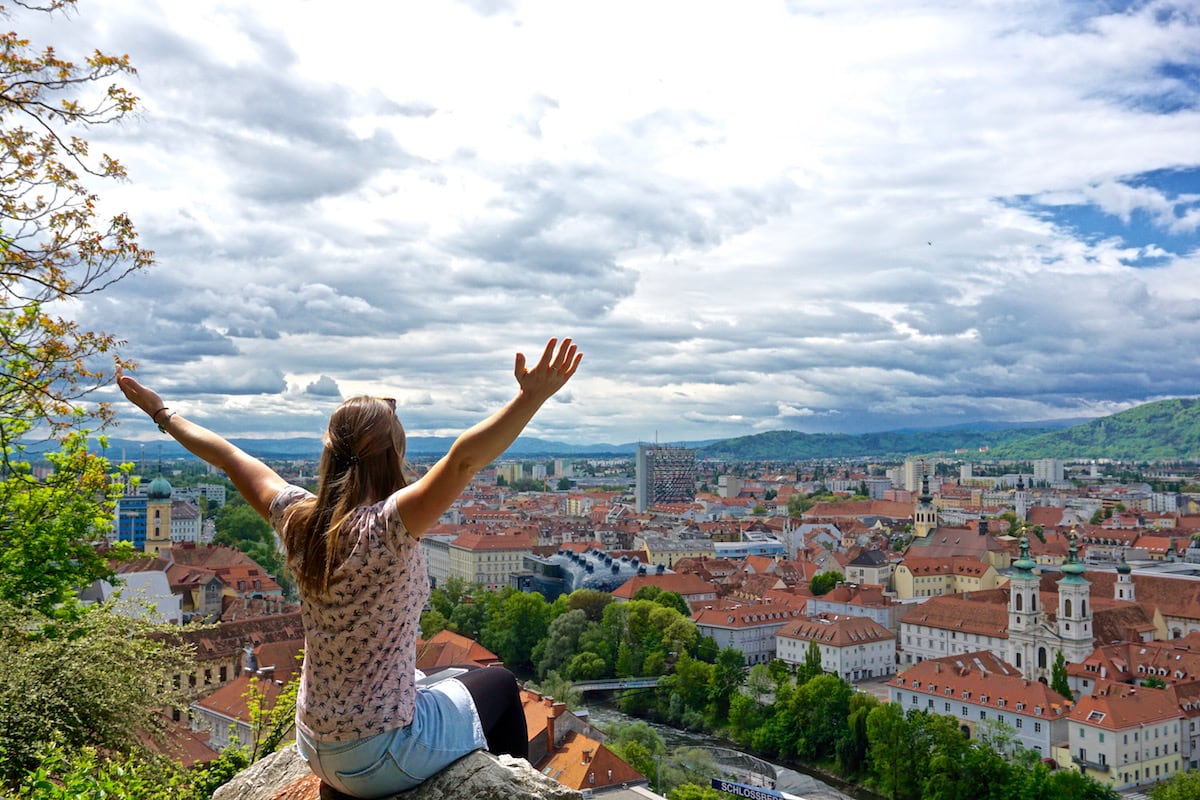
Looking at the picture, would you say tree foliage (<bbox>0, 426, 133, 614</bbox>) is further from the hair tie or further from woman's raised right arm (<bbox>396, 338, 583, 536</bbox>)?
woman's raised right arm (<bbox>396, 338, 583, 536</bbox>)

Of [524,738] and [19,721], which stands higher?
[524,738]

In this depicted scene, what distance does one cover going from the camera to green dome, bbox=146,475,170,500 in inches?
2133

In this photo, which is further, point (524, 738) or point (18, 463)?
point (18, 463)

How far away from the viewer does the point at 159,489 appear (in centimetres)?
5475

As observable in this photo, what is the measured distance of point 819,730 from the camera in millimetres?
33562

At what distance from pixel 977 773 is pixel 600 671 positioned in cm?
1719

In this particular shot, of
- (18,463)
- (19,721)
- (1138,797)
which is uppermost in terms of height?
(18,463)

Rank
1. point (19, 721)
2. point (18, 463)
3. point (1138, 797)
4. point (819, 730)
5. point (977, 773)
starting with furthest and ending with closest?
point (819, 730) → point (1138, 797) → point (977, 773) → point (18, 463) → point (19, 721)

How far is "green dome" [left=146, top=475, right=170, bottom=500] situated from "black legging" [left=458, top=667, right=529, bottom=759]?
185ft

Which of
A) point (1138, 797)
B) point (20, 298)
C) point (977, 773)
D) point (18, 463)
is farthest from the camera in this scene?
point (1138, 797)

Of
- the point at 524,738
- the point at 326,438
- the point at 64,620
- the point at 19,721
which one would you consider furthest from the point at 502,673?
the point at 64,620

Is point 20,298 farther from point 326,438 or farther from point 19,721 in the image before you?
point 326,438

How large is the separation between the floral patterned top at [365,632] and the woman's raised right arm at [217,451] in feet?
1.27

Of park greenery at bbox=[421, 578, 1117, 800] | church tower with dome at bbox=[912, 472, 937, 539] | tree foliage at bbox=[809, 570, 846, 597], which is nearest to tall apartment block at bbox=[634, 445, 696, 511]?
church tower with dome at bbox=[912, 472, 937, 539]
